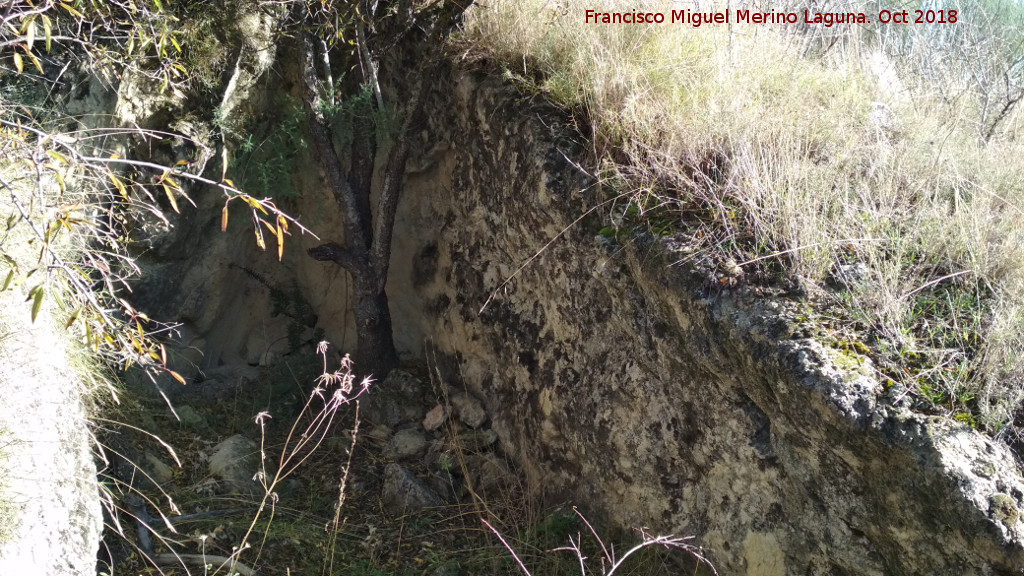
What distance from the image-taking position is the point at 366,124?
466 cm

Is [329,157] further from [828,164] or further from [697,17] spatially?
[828,164]

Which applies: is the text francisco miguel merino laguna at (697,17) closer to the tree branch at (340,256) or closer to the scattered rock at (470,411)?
the tree branch at (340,256)

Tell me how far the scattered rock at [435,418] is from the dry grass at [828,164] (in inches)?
70.0

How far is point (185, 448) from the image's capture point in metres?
4.33

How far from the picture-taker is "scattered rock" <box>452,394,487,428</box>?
448 cm

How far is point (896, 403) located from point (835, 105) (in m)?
2.01

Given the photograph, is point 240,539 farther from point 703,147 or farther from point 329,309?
point 703,147

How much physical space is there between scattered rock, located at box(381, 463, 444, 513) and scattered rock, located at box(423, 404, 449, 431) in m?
0.42

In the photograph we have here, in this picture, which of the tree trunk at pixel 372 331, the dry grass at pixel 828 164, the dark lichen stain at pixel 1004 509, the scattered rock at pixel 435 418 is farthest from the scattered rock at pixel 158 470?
the dark lichen stain at pixel 1004 509

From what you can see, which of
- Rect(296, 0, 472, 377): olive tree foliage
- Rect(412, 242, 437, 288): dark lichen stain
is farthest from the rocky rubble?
Rect(412, 242, 437, 288): dark lichen stain

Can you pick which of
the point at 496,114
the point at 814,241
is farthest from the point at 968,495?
the point at 496,114

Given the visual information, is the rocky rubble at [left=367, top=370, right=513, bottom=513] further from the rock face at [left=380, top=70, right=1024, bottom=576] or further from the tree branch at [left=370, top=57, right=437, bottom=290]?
the tree branch at [left=370, top=57, right=437, bottom=290]

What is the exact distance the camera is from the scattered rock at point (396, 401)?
4707mm

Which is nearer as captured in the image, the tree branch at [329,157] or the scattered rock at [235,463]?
the scattered rock at [235,463]
